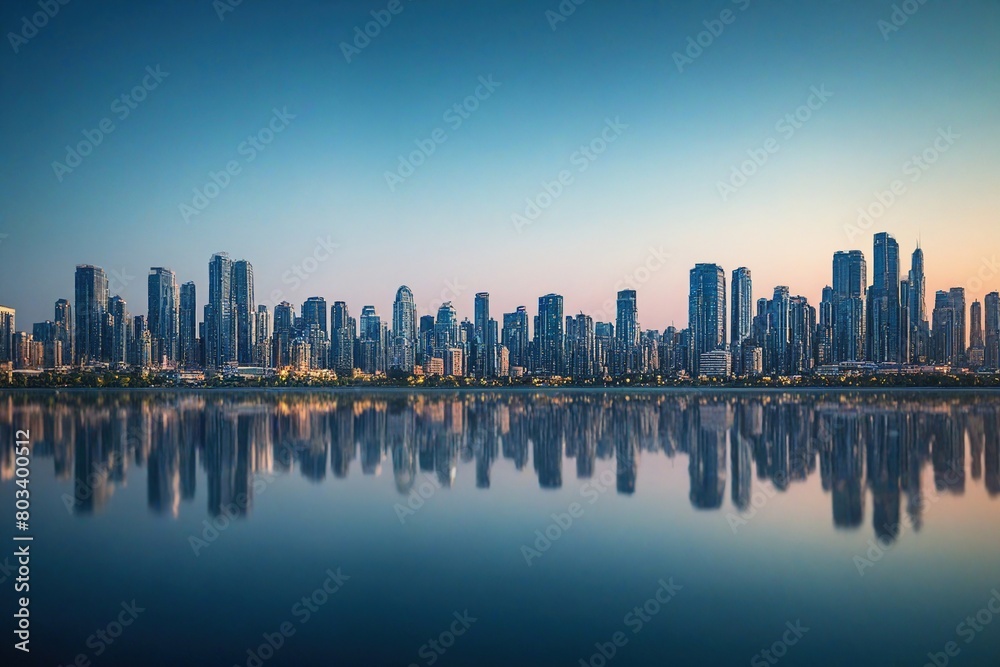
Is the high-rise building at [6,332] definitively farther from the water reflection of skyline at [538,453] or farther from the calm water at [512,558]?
the calm water at [512,558]

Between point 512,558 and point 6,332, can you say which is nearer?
point 512,558

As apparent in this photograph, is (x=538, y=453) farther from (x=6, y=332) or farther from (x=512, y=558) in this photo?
(x=6, y=332)

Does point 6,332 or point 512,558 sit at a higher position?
point 6,332

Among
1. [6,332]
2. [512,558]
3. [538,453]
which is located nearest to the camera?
[512,558]

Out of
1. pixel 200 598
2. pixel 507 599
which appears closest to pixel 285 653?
pixel 200 598

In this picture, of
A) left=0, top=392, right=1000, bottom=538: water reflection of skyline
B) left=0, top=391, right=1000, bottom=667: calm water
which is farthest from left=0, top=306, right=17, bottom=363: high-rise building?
left=0, top=391, right=1000, bottom=667: calm water

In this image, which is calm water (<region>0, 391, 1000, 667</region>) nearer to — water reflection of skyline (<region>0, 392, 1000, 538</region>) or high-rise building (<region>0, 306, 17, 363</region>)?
water reflection of skyline (<region>0, 392, 1000, 538</region>)

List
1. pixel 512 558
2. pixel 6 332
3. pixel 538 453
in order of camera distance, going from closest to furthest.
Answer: pixel 512 558 → pixel 538 453 → pixel 6 332

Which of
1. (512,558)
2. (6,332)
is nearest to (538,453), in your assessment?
(512,558)
